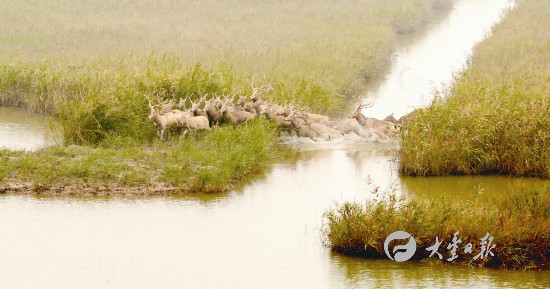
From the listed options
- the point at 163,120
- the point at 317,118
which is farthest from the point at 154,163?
the point at 317,118

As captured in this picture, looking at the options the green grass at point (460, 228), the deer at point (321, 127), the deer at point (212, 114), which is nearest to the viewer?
the green grass at point (460, 228)

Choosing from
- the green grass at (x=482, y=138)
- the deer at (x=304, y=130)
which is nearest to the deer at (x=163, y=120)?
the deer at (x=304, y=130)

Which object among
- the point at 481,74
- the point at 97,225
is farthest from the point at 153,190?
the point at 481,74

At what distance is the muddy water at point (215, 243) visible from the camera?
12.2 metres

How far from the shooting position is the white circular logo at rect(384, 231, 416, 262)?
42.0 ft

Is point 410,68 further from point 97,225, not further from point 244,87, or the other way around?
point 97,225

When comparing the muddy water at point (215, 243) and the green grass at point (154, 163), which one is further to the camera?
the green grass at point (154, 163)

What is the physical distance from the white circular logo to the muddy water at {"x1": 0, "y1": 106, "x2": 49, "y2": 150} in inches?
413

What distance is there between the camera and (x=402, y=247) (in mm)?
12859

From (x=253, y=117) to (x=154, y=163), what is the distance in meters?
4.38

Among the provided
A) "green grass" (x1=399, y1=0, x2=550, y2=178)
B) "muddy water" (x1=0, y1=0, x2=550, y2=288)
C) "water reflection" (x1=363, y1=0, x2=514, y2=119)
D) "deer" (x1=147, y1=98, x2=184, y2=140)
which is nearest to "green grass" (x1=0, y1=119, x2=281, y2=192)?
"deer" (x1=147, y1=98, x2=184, y2=140)

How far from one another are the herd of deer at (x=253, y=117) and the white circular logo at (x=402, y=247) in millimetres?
8925

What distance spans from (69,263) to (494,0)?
54.6 meters

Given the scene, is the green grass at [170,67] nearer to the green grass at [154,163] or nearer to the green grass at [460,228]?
the green grass at [154,163]
